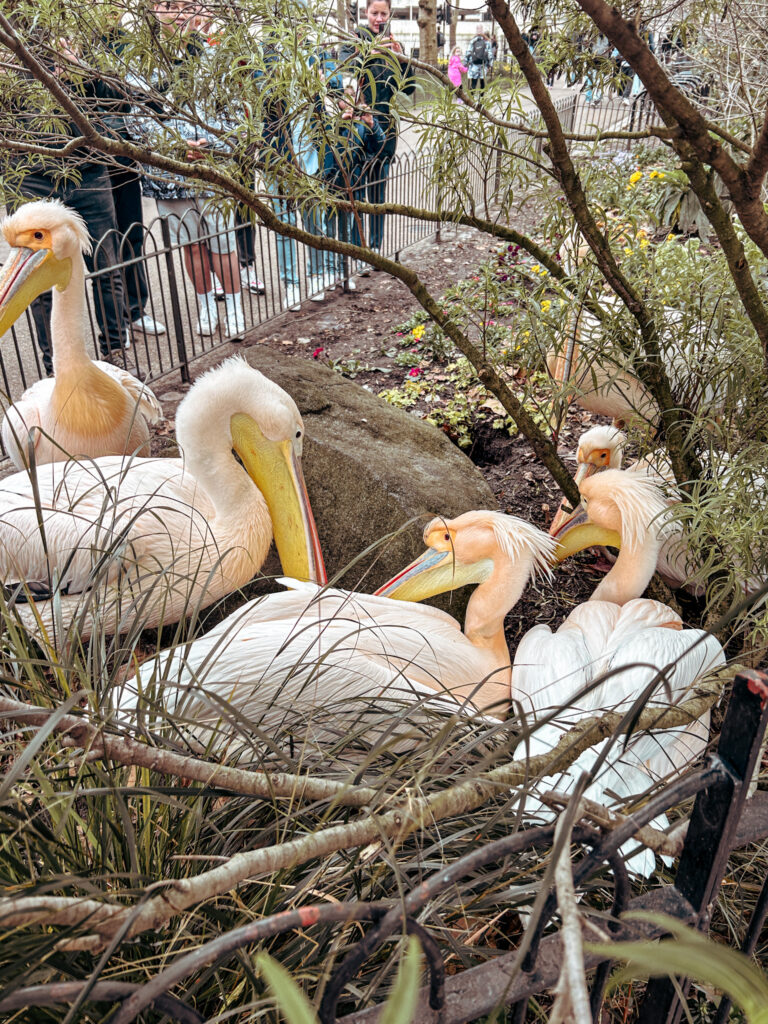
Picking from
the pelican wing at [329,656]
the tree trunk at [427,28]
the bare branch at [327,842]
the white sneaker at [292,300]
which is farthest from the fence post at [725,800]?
the white sneaker at [292,300]

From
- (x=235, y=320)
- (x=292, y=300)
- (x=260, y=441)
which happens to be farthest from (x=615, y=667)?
(x=292, y=300)

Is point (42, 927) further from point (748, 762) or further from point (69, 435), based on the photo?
point (69, 435)

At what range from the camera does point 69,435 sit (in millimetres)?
2723

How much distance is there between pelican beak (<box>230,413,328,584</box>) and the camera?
2.33 metres

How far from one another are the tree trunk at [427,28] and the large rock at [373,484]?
1813 millimetres

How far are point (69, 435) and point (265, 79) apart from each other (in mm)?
1427

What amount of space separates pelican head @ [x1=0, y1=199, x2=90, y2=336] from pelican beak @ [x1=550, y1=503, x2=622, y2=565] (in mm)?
1936

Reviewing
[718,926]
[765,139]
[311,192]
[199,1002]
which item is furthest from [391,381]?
[199,1002]

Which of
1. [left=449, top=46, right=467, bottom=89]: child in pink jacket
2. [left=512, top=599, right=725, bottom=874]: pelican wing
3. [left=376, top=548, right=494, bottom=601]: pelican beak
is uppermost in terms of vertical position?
[left=449, top=46, right=467, bottom=89]: child in pink jacket

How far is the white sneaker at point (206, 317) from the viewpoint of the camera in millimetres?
4922

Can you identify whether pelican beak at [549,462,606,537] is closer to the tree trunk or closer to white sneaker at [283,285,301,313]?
the tree trunk

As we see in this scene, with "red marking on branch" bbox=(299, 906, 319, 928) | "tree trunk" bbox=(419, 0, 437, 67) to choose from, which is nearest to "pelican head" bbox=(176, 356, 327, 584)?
"red marking on branch" bbox=(299, 906, 319, 928)

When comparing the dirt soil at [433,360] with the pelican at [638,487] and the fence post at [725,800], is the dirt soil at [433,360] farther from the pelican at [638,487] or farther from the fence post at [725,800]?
the fence post at [725,800]

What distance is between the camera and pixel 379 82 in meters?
2.32
